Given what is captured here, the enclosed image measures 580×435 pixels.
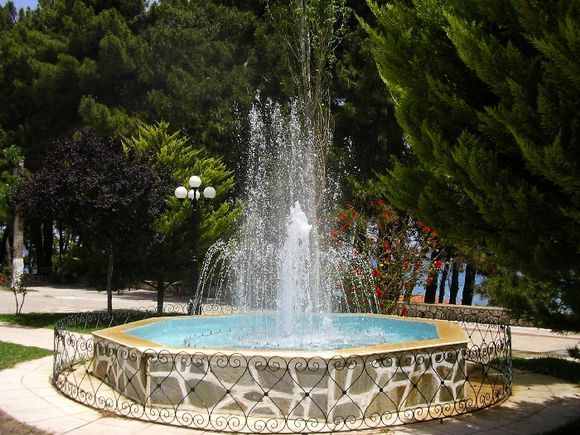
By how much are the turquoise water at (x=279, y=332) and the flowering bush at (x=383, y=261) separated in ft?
13.2

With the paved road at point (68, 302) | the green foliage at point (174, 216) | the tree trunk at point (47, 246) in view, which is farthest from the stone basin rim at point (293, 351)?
the tree trunk at point (47, 246)

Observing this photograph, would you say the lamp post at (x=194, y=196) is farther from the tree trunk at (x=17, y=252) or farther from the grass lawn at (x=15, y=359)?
the tree trunk at (x=17, y=252)

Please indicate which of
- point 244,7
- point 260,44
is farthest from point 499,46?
point 244,7

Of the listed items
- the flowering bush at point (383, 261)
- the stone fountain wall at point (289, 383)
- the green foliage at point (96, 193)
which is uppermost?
the green foliage at point (96, 193)

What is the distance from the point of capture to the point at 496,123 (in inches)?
195

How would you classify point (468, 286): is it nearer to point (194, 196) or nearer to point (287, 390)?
point (194, 196)

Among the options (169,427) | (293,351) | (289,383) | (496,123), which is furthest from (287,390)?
(496,123)

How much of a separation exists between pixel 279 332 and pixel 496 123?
496 cm

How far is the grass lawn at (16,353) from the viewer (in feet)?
28.4

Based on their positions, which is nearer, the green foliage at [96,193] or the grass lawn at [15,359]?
the grass lawn at [15,359]

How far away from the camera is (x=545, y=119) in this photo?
A: 14.8 feet

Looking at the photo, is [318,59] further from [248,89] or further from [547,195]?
[547,195]

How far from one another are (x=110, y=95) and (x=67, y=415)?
73.5 feet

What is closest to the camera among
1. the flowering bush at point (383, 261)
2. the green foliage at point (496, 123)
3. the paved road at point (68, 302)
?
the green foliage at point (496, 123)
